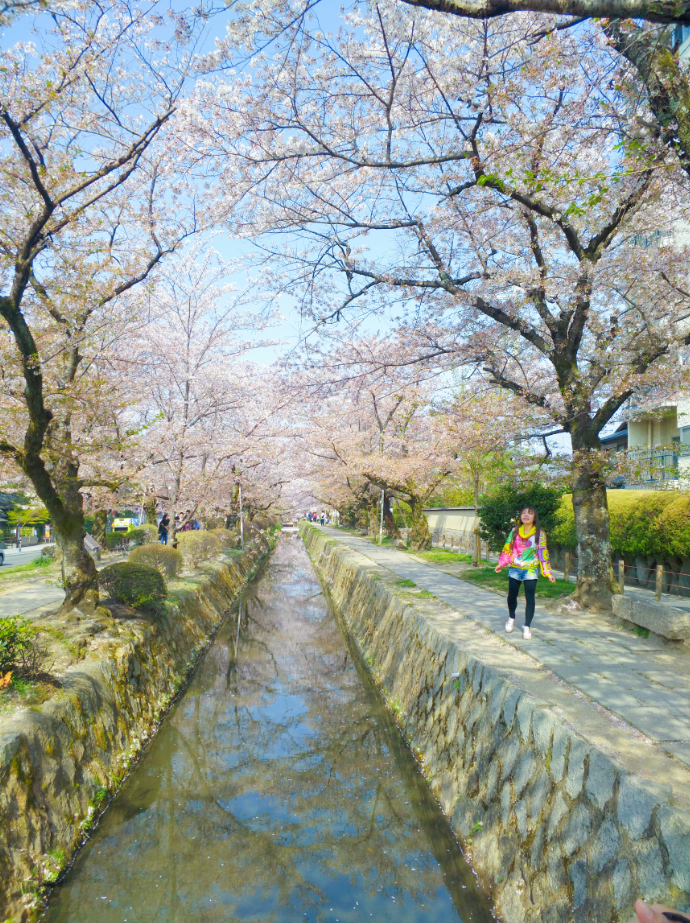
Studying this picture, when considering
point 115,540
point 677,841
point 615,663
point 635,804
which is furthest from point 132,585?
point 115,540

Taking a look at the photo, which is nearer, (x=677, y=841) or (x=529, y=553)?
(x=677, y=841)

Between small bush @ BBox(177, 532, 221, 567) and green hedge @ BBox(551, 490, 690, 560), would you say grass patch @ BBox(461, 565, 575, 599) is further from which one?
small bush @ BBox(177, 532, 221, 567)

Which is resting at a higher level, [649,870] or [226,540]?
[649,870]

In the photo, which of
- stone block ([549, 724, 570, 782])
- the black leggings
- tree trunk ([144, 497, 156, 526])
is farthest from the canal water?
tree trunk ([144, 497, 156, 526])

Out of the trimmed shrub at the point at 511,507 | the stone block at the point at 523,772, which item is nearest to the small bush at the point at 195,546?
the trimmed shrub at the point at 511,507

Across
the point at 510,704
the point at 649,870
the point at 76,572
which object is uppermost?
the point at 76,572

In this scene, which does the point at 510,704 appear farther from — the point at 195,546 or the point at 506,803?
the point at 195,546

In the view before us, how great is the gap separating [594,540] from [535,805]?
545 centimetres

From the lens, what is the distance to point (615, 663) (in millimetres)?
6105

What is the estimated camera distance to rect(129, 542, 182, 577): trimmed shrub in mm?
13320

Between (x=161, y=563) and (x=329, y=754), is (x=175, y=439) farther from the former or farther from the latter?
(x=329, y=754)

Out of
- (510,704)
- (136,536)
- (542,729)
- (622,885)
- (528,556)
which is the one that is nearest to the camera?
(622,885)

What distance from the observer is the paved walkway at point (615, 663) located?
4.48 m

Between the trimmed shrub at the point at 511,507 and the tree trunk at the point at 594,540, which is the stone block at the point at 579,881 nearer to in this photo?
the tree trunk at the point at 594,540
